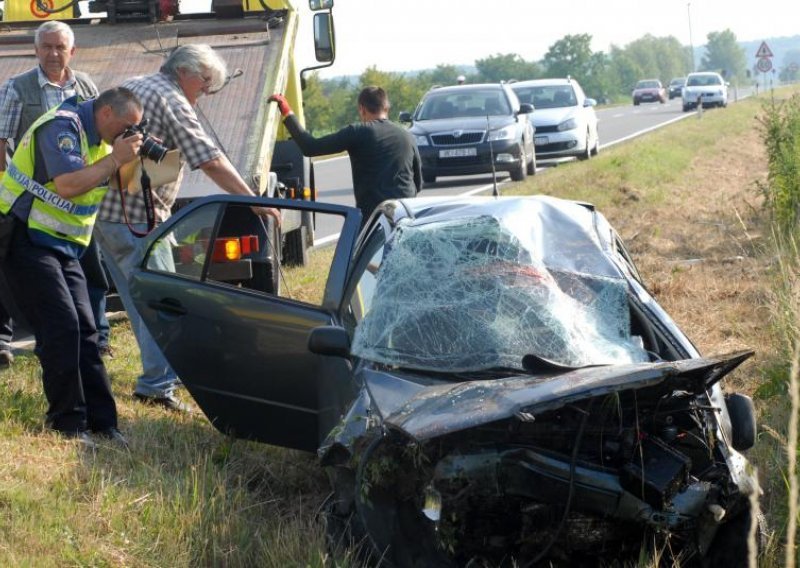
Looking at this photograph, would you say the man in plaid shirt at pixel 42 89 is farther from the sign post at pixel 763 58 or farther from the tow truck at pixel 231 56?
the sign post at pixel 763 58

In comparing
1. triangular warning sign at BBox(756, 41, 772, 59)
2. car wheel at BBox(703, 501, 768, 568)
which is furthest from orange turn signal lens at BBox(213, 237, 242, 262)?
triangular warning sign at BBox(756, 41, 772, 59)

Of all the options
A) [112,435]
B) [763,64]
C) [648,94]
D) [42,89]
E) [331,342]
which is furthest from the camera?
[648,94]

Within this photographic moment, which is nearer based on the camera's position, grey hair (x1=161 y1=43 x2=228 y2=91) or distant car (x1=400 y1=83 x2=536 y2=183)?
grey hair (x1=161 y1=43 x2=228 y2=91)

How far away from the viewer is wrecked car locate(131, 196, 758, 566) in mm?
3975

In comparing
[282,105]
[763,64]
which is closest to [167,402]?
[282,105]

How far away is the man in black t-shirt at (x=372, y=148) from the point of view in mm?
8469

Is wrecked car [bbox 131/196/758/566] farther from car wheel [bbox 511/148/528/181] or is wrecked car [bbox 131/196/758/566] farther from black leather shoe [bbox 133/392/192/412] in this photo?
car wheel [bbox 511/148/528/181]

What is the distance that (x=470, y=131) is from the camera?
69.0 feet

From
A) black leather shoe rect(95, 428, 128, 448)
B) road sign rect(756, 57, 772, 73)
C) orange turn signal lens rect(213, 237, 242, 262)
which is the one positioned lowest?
black leather shoe rect(95, 428, 128, 448)

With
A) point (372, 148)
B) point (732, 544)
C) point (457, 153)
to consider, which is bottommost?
point (732, 544)

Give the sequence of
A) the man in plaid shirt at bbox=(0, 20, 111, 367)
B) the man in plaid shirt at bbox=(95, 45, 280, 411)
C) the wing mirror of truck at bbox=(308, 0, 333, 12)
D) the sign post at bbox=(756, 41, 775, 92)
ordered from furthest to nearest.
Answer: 1. the sign post at bbox=(756, 41, 775, 92)
2. the wing mirror of truck at bbox=(308, 0, 333, 12)
3. the man in plaid shirt at bbox=(0, 20, 111, 367)
4. the man in plaid shirt at bbox=(95, 45, 280, 411)

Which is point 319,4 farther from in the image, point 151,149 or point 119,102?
point 119,102

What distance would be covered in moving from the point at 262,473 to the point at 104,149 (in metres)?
1.71

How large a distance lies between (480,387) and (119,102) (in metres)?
2.54
